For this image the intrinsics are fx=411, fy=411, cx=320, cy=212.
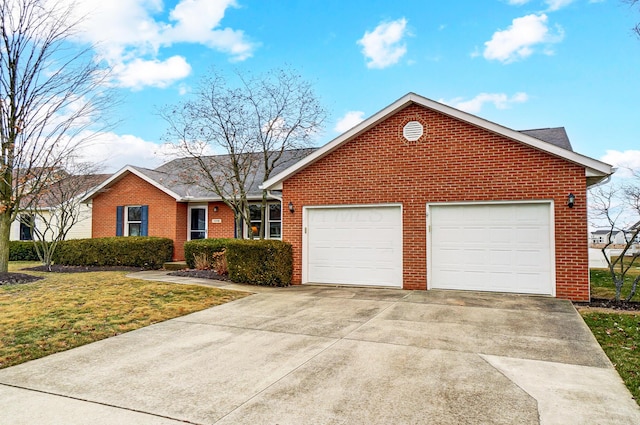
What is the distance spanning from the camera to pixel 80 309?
769cm

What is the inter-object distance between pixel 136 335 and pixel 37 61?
10005 mm

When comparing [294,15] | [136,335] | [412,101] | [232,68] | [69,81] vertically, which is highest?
[294,15]

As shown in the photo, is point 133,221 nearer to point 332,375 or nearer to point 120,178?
point 120,178

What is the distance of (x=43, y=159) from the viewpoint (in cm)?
1230

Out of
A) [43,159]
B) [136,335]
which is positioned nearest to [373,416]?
[136,335]

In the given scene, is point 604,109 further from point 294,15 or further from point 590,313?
point 294,15

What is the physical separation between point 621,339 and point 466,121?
5.74 meters

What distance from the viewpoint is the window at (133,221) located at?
698 inches

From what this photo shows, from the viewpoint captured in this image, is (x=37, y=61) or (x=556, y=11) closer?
(x=556, y=11)

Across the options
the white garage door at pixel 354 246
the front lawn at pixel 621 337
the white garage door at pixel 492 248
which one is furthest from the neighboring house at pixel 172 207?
the front lawn at pixel 621 337

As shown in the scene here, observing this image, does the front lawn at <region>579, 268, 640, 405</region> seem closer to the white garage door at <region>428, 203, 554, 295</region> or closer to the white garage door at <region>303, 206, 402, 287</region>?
the white garage door at <region>428, 203, 554, 295</region>

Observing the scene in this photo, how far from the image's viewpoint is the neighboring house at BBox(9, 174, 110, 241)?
15.5m

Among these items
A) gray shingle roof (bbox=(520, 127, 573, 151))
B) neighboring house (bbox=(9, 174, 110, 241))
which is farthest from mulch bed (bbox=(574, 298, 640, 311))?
neighboring house (bbox=(9, 174, 110, 241))

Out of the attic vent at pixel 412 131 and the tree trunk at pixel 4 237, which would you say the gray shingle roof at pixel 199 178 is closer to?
the tree trunk at pixel 4 237
